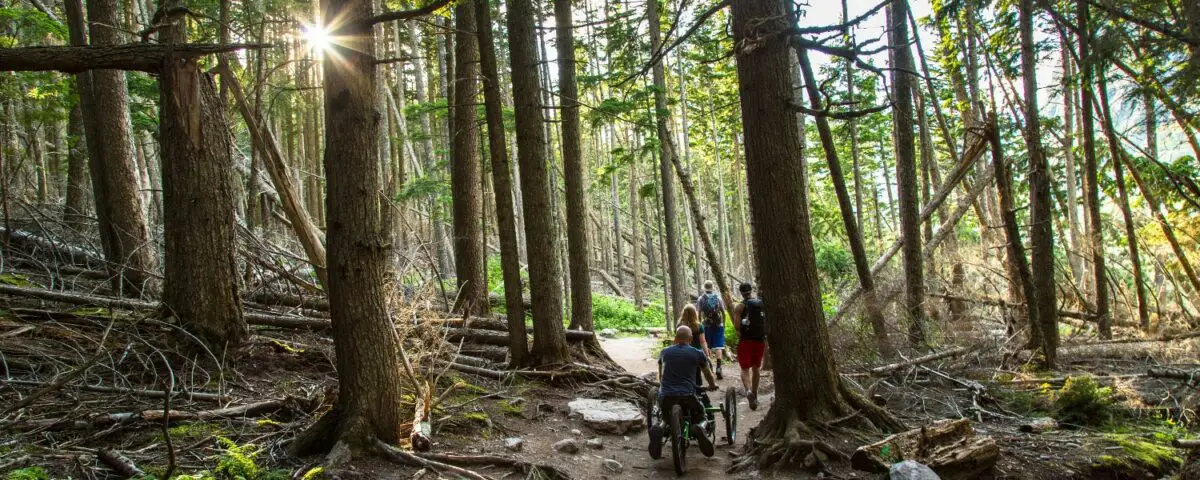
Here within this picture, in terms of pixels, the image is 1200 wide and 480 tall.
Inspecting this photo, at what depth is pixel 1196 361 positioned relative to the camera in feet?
33.9

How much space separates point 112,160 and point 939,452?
1051cm

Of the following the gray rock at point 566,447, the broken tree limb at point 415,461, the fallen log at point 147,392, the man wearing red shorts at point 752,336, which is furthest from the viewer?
the man wearing red shorts at point 752,336

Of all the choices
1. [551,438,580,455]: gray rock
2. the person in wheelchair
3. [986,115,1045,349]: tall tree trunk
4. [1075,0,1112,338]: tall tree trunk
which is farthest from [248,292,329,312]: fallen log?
[1075,0,1112,338]: tall tree trunk

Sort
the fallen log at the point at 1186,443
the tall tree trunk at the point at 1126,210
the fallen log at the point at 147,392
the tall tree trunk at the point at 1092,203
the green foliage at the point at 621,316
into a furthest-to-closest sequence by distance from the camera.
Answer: the green foliage at the point at 621,316
the tall tree trunk at the point at 1126,210
the tall tree trunk at the point at 1092,203
the fallen log at the point at 1186,443
the fallen log at the point at 147,392

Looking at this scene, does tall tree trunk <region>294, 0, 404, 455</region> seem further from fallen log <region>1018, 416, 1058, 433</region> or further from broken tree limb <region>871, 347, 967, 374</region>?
broken tree limb <region>871, 347, 967, 374</region>

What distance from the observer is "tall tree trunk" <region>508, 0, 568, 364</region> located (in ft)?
31.8

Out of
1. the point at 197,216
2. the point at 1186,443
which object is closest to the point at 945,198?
the point at 1186,443

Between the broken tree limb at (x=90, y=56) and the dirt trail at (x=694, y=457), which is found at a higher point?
the broken tree limb at (x=90, y=56)

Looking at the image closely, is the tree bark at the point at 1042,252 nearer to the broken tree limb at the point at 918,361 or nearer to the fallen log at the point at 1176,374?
the broken tree limb at the point at 918,361

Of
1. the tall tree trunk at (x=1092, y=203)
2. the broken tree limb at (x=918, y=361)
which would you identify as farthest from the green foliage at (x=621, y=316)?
the tall tree trunk at (x=1092, y=203)

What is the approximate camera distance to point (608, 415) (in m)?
8.37

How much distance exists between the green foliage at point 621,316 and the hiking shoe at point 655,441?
14.0 m

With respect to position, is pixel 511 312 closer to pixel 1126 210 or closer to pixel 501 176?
pixel 501 176

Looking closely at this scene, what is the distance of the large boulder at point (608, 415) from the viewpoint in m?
8.16
